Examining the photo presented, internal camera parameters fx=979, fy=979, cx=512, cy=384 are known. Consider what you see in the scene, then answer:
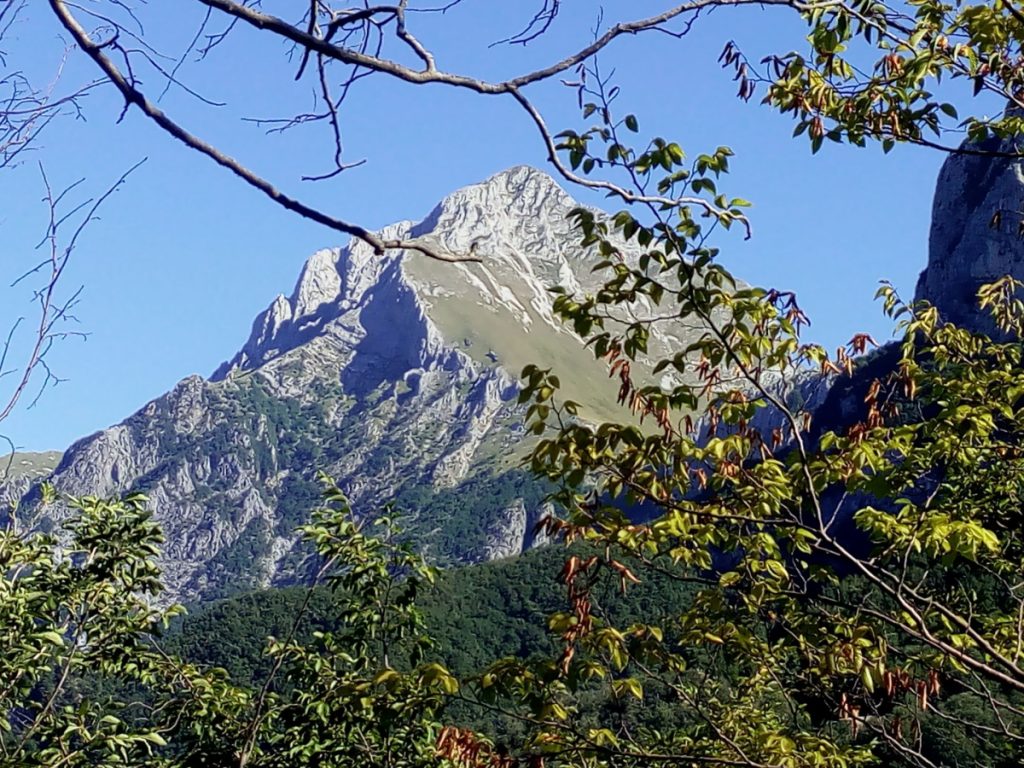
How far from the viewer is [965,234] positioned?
416 feet

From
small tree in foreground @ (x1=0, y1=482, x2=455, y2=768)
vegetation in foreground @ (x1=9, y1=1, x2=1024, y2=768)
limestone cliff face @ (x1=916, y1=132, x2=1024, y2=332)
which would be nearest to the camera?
vegetation in foreground @ (x1=9, y1=1, x2=1024, y2=768)

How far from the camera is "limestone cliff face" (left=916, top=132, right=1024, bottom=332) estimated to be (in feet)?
388

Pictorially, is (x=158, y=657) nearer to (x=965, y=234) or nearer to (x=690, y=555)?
(x=690, y=555)

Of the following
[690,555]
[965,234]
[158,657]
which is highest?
[965,234]

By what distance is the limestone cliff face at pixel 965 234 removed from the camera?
118 m

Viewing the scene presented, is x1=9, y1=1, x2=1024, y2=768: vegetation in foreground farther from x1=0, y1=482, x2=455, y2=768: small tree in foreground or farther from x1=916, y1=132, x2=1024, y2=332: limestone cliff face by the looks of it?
x1=916, y1=132, x2=1024, y2=332: limestone cliff face

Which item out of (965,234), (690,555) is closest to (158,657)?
(690,555)

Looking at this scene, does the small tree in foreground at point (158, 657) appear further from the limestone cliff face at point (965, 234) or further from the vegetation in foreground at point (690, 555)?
the limestone cliff face at point (965, 234)

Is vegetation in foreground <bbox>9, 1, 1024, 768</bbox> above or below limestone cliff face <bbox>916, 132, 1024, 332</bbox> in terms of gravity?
below

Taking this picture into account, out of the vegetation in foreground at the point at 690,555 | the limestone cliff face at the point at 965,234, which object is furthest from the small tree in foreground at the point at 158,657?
the limestone cliff face at the point at 965,234

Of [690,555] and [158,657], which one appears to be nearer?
[690,555]

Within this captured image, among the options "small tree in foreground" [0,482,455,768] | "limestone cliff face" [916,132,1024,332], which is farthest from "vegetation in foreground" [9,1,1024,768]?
"limestone cliff face" [916,132,1024,332]

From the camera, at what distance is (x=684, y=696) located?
5.20 m

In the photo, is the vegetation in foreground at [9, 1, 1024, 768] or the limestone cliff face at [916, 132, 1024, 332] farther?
the limestone cliff face at [916, 132, 1024, 332]
